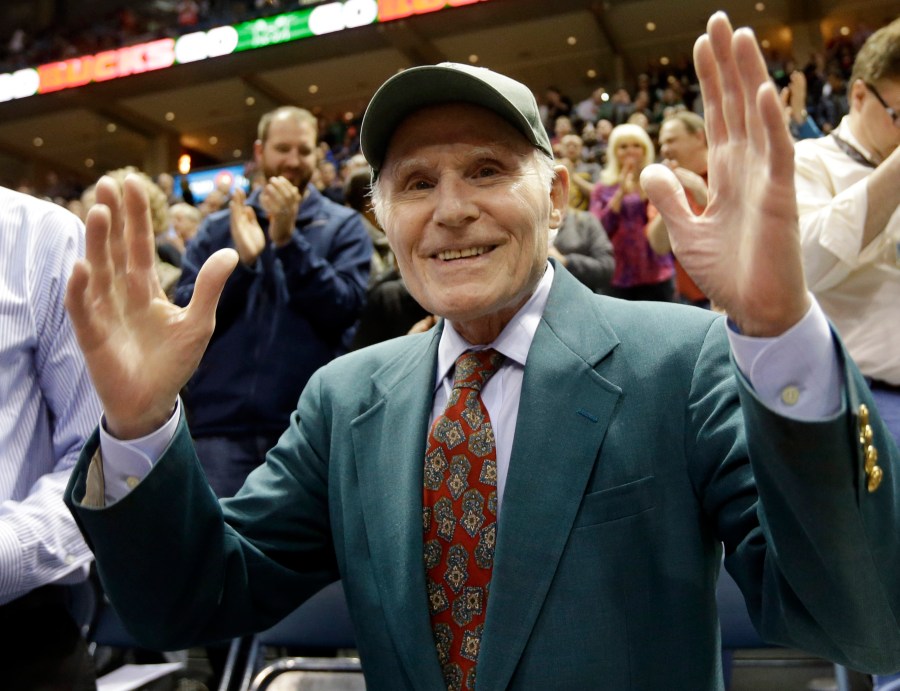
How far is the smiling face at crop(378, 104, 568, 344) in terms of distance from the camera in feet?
4.63

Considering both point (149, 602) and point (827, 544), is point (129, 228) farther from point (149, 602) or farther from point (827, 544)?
point (827, 544)

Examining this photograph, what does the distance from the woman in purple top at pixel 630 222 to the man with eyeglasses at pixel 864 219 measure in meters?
1.47

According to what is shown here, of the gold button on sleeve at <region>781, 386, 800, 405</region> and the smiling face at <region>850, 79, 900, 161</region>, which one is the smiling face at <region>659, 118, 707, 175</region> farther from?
the gold button on sleeve at <region>781, 386, 800, 405</region>

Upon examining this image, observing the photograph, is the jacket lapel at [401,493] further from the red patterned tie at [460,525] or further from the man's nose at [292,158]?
the man's nose at [292,158]

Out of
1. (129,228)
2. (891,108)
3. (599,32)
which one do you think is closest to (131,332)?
(129,228)

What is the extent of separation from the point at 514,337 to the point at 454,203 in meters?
0.23

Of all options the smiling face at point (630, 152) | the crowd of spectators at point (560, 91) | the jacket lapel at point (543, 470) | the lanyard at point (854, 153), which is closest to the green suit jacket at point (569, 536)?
the jacket lapel at point (543, 470)

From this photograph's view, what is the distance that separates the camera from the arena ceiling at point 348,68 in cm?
1489

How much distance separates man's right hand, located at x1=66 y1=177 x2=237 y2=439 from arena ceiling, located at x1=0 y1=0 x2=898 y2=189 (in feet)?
46.9

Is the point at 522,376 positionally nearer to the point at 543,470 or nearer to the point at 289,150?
the point at 543,470

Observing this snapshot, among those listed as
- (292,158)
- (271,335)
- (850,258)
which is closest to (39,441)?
(271,335)

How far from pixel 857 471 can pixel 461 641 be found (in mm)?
593

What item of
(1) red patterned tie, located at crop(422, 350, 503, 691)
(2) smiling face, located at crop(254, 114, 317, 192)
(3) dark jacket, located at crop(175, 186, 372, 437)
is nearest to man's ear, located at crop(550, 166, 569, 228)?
(1) red patterned tie, located at crop(422, 350, 503, 691)

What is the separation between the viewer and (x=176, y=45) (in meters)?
16.3
